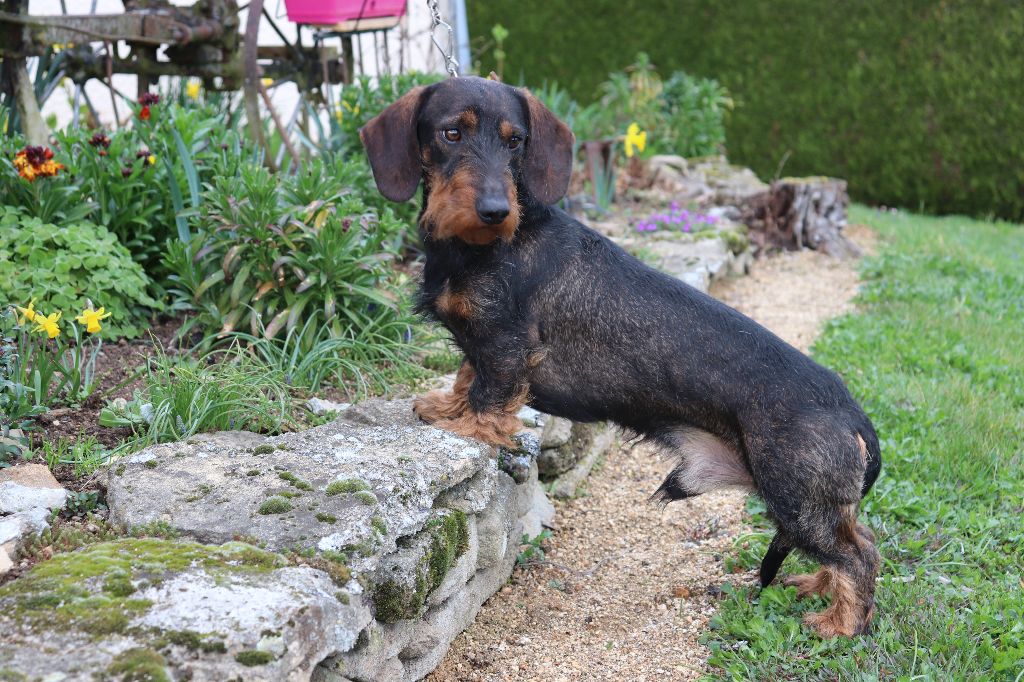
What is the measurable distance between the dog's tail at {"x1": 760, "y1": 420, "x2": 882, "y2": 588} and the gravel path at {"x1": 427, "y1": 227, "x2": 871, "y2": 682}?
0.95 feet

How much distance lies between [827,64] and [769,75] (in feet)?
2.46

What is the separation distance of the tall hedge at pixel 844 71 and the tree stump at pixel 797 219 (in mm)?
3194

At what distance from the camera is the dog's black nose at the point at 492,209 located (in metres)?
3.03

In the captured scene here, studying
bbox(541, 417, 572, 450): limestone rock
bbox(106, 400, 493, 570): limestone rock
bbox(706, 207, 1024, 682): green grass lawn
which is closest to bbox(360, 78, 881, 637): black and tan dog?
bbox(706, 207, 1024, 682): green grass lawn

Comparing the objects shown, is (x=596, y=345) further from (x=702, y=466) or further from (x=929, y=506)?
(x=929, y=506)

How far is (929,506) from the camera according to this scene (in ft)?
13.3

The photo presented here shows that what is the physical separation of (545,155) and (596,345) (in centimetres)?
75

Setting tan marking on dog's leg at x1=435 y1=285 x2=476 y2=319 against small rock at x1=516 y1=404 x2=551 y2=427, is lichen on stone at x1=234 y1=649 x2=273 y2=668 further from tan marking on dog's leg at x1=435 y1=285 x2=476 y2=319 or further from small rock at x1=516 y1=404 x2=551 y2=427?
small rock at x1=516 y1=404 x2=551 y2=427

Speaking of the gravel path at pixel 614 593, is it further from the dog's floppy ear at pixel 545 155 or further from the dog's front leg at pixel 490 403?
the dog's floppy ear at pixel 545 155

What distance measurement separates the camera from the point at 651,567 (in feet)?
13.1

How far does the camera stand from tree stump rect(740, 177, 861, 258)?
8.91m

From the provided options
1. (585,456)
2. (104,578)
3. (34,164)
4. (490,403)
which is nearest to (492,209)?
(490,403)

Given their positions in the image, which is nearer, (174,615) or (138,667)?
(138,667)

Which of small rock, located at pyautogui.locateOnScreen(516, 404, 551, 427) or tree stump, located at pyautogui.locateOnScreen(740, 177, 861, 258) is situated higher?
tree stump, located at pyautogui.locateOnScreen(740, 177, 861, 258)
